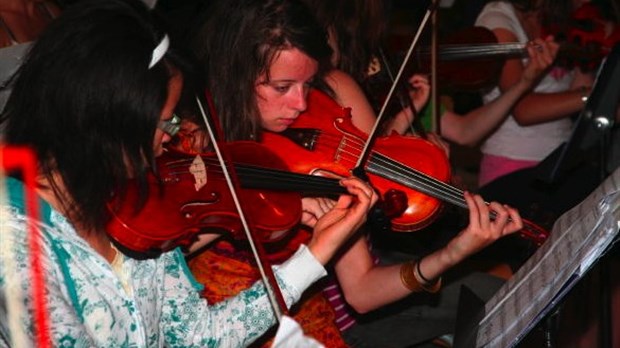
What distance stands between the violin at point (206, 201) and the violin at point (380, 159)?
0.13 m

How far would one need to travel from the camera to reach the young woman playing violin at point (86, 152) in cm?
132

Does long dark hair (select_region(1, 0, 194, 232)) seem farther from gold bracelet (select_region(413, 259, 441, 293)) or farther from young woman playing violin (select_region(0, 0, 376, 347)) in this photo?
gold bracelet (select_region(413, 259, 441, 293))

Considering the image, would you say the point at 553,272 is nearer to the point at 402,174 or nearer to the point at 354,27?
the point at 402,174

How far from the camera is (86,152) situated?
1.39 meters

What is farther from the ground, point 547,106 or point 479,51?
point 479,51

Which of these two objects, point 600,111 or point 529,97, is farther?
point 529,97

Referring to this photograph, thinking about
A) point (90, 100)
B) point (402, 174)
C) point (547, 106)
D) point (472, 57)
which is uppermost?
point (90, 100)

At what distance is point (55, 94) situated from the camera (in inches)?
53.9

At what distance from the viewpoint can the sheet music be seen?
140cm

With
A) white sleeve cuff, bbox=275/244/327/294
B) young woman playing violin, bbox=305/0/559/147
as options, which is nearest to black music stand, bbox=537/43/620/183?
young woman playing violin, bbox=305/0/559/147

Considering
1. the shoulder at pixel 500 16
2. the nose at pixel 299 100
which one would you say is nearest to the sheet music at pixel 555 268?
the nose at pixel 299 100

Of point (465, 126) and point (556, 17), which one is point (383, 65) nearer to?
point (465, 126)

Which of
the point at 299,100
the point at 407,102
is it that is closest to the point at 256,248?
the point at 299,100

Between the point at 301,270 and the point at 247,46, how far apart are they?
20.5 inches
